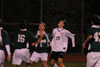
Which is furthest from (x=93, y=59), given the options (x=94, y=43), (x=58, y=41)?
(x=58, y=41)

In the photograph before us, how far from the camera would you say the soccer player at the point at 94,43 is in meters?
8.39

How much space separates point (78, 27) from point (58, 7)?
420 centimetres

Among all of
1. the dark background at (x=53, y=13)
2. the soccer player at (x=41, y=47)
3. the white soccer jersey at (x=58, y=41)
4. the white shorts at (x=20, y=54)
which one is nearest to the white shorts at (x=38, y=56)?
the soccer player at (x=41, y=47)

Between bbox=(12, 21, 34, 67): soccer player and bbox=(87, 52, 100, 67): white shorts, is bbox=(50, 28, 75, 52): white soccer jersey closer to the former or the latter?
bbox=(12, 21, 34, 67): soccer player

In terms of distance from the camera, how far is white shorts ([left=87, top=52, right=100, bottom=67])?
8398 millimetres

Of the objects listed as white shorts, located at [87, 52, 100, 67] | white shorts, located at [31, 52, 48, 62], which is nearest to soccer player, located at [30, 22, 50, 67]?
white shorts, located at [31, 52, 48, 62]

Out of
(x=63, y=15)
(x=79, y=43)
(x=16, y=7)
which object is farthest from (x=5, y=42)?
(x=16, y=7)

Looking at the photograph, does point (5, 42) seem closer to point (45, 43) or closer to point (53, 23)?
point (45, 43)

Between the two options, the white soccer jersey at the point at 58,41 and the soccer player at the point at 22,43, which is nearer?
the soccer player at the point at 22,43

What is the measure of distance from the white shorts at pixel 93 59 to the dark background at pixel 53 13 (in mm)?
13101

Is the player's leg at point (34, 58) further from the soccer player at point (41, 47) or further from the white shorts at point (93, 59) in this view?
the white shorts at point (93, 59)

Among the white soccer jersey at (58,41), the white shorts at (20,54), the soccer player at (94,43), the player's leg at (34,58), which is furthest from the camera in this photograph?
the white soccer jersey at (58,41)

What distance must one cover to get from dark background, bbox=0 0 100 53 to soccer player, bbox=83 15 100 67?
42.9 ft

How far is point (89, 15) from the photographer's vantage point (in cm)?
2598
